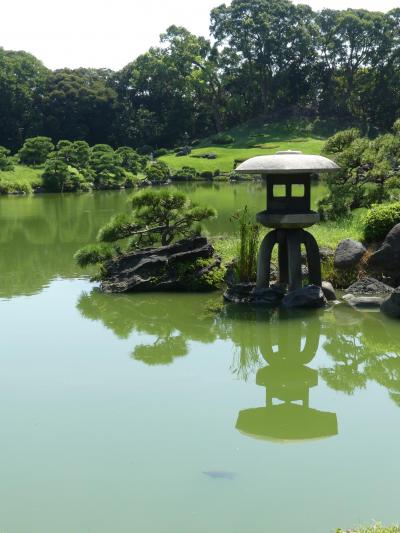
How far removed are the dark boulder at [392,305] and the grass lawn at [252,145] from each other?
33059 mm

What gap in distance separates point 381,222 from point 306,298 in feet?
8.01

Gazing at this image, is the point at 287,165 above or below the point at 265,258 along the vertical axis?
above

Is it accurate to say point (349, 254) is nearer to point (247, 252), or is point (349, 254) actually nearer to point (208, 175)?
point (247, 252)

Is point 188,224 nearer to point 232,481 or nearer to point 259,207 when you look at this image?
point 232,481

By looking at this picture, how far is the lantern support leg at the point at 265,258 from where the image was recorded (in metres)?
9.48

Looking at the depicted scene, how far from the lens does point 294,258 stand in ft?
30.8

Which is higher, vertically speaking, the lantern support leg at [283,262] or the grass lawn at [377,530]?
the lantern support leg at [283,262]

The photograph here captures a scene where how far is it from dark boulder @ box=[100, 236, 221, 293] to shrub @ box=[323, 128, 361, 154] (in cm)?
488

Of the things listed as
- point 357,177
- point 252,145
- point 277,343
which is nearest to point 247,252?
point 277,343

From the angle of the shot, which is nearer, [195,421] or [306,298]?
[195,421]

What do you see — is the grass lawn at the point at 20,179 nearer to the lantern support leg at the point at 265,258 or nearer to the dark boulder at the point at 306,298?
the lantern support leg at the point at 265,258

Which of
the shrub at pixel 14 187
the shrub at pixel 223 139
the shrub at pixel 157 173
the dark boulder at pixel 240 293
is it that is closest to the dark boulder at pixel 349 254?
the dark boulder at pixel 240 293

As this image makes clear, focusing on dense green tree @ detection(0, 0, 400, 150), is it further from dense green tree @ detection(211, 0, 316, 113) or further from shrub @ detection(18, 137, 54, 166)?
shrub @ detection(18, 137, 54, 166)

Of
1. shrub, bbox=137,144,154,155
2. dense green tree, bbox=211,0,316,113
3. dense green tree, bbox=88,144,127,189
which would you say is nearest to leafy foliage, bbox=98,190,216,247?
dense green tree, bbox=88,144,127,189
